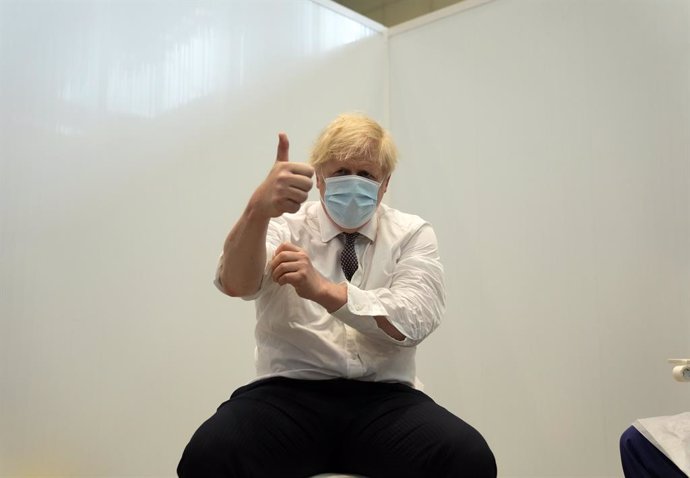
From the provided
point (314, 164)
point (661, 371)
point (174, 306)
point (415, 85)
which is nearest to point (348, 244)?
point (314, 164)

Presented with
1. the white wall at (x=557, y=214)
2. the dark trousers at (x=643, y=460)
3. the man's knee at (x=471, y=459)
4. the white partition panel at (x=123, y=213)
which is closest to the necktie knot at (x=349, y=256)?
the man's knee at (x=471, y=459)

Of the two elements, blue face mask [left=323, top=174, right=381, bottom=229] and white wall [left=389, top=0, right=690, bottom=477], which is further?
white wall [left=389, top=0, right=690, bottom=477]

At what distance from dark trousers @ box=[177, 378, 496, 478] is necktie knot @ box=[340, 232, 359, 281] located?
0.91 feet

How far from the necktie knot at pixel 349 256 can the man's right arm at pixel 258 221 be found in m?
0.26

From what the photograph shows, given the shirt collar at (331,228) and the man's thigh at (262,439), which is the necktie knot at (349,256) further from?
the man's thigh at (262,439)

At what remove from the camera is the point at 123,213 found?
257 centimetres

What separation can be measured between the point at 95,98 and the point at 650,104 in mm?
1986

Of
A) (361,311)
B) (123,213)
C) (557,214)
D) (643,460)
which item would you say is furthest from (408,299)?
A: (557,214)

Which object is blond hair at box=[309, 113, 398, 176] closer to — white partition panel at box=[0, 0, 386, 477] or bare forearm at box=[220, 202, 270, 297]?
bare forearm at box=[220, 202, 270, 297]

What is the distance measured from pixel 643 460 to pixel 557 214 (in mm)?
1375

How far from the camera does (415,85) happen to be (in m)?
3.55

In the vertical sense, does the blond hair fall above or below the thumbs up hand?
above

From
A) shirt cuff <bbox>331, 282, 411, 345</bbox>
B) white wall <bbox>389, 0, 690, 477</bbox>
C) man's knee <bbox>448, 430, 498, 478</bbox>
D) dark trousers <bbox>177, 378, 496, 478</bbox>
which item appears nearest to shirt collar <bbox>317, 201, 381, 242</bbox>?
shirt cuff <bbox>331, 282, 411, 345</bbox>

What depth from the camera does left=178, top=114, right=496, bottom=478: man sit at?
59.4 inches
